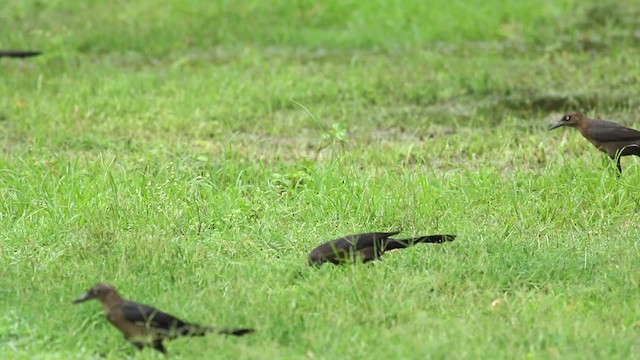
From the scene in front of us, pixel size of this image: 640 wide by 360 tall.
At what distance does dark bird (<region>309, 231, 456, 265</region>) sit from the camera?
6219mm

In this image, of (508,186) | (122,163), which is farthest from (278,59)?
(508,186)

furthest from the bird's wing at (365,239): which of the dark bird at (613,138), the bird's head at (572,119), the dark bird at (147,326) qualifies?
the bird's head at (572,119)

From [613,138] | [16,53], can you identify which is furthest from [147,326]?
[16,53]

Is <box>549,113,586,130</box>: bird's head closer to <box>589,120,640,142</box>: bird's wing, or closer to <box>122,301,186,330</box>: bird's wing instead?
<box>589,120,640,142</box>: bird's wing

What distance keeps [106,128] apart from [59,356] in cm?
501

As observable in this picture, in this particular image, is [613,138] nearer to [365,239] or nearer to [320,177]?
[320,177]

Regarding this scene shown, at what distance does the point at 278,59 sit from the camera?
1245 cm

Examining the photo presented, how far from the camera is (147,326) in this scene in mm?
5211

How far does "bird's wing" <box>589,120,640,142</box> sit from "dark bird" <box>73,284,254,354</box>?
12.0ft

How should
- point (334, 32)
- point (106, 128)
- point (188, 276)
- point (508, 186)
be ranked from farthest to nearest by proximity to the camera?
1. point (334, 32)
2. point (106, 128)
3. point (508, 186)
4. point (188, 276)

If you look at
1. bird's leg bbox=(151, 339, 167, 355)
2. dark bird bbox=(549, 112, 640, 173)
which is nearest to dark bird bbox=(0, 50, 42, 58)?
dark bird bbox=(549, 112, 640, 173)

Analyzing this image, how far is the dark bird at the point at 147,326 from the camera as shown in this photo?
5238 mm

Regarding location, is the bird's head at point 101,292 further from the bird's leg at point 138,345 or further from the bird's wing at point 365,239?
the bird's wing at point 365,239

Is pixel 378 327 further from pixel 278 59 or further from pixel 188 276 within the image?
pixel 278 59
